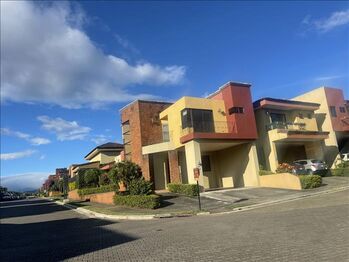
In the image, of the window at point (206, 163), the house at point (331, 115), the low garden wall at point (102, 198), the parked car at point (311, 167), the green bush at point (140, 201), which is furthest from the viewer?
the house at point (331, 115)

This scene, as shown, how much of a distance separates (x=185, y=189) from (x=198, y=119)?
23.3 ft

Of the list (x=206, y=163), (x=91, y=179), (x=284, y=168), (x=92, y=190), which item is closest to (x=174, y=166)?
(x=206, y=163)

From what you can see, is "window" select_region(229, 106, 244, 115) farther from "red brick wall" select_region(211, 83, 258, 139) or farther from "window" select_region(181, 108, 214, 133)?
"window" select_region(181, 108, 214, 133)

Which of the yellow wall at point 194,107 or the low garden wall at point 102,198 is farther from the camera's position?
the yellow wall at point 194,107

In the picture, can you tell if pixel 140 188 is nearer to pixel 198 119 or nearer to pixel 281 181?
pixel 198 119

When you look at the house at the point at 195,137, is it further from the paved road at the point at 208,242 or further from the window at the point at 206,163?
the paved road at the point at 208,242

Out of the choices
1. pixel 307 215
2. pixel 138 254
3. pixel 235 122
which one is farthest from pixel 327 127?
pixel 138 254

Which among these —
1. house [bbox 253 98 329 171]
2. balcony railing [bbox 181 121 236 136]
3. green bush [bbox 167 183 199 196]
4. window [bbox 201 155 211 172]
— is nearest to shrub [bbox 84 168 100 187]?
window [bbox 201 155 211 172]

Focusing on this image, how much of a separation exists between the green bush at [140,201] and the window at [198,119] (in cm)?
945

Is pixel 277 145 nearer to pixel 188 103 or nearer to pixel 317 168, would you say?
pixel 317 168

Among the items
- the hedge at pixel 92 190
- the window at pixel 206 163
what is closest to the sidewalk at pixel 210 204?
the window at pixel 206 163

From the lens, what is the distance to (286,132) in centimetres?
3241

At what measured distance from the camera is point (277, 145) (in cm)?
3497

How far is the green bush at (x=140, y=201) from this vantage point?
2114cm
